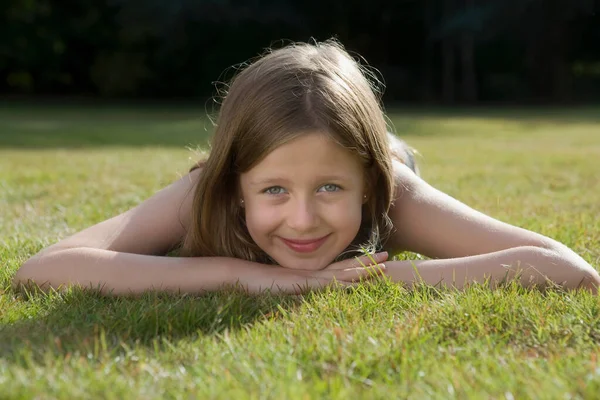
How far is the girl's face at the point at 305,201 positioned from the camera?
2705 millimetres

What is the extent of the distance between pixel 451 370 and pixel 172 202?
181cm

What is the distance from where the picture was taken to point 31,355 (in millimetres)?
2037

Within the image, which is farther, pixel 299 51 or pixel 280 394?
pixel 299 51

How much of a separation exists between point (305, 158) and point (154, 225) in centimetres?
97

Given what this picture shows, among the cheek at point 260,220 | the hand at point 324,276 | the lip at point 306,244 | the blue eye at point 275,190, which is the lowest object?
the hand at point 324,276

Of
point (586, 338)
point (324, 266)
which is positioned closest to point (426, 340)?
point (586, 338)

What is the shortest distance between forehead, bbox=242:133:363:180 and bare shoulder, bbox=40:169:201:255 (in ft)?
2.19

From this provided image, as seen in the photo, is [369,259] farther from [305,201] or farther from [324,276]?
[305,201]

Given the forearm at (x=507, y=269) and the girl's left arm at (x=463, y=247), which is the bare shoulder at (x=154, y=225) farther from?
the forearm at (x=507, y=269)

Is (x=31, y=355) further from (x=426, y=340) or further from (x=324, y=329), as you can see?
(x=426, y=340)

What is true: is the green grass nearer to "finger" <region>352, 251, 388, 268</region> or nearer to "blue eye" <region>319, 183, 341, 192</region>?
"finger" <region>352, 251, 388, 268</region>

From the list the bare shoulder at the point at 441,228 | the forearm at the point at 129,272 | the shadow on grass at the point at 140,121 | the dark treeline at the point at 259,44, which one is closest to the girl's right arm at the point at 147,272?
the forearm at the point at 129,272

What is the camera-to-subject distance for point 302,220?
268 centimetres

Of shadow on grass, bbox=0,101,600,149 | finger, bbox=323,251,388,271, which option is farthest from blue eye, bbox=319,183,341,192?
shadow on grass, bbox=0,101,600,149
